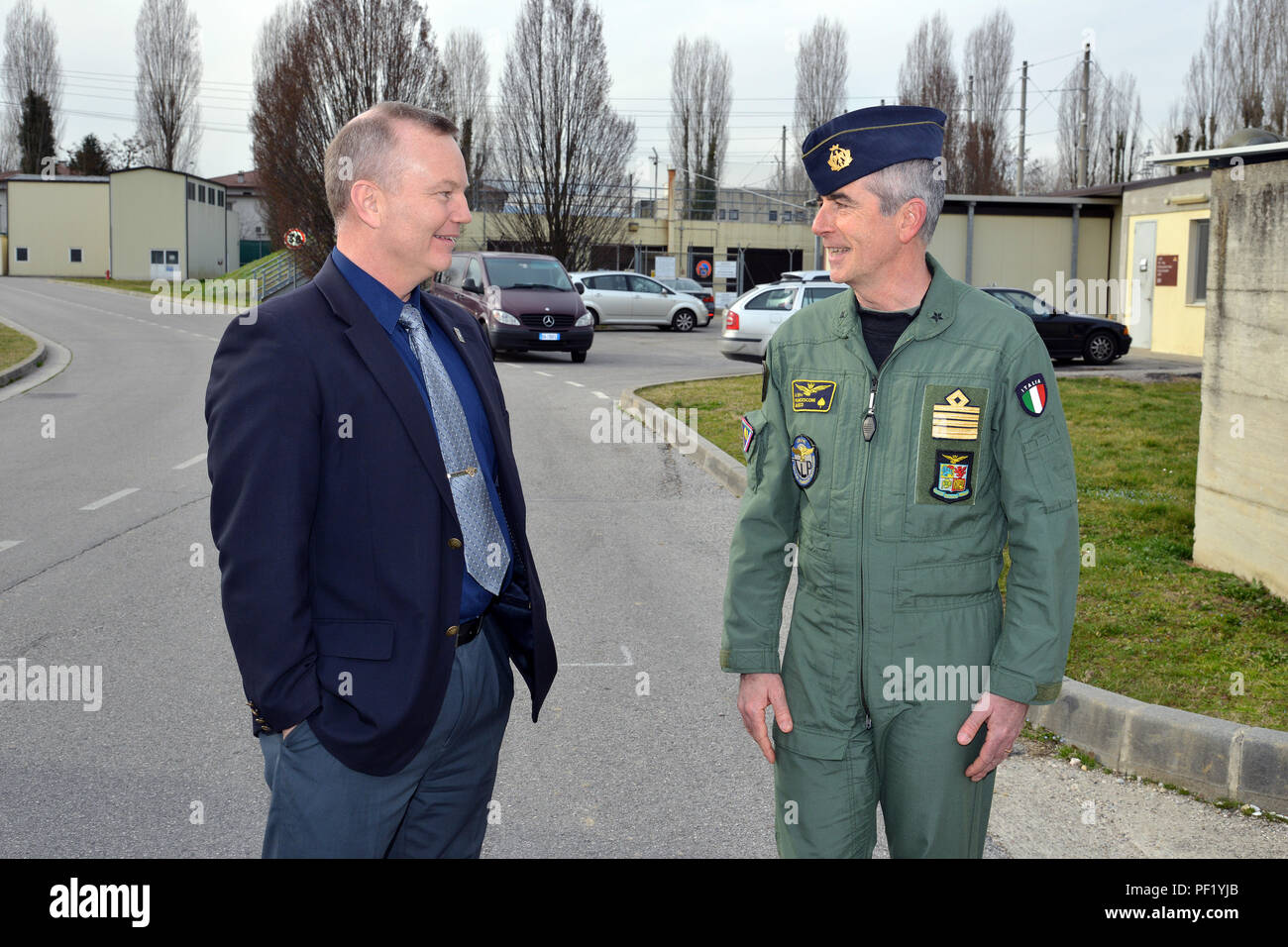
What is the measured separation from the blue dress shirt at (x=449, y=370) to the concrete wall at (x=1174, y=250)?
2547 centimetres

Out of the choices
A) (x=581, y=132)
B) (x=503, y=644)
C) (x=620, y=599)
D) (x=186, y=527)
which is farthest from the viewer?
(x=581, y=132)

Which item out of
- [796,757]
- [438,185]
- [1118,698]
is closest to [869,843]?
[796,757]

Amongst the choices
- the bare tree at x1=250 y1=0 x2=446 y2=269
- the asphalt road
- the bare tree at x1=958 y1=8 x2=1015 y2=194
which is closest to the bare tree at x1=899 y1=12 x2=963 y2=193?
the bare tree at x1=958 y1=8 x2=1015 y2=194

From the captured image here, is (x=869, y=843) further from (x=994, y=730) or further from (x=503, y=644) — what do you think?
(x=503, y=644)

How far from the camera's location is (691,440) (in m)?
13.2

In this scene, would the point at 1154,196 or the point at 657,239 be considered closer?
the point at 1154,196

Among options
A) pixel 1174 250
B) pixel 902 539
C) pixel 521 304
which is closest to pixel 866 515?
pixel 902 539

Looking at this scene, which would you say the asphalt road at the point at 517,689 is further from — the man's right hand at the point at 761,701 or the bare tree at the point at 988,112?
the bare tree at the point at 988,112

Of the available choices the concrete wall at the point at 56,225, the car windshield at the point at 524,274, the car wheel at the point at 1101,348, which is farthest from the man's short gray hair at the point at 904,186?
the concrete wall at the point at 56,225

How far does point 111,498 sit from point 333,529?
861 cm

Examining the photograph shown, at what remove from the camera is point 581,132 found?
42719 mm

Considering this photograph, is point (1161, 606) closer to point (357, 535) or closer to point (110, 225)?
point (357, 535)

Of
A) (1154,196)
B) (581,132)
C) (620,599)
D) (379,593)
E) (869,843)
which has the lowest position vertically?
(620,599)

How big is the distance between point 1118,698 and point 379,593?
347 cm
